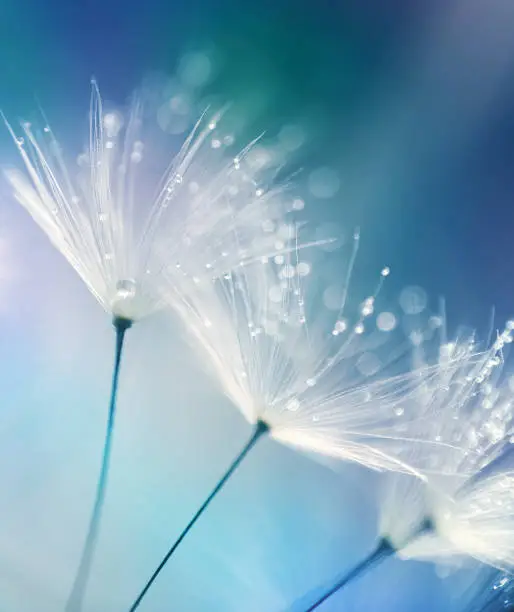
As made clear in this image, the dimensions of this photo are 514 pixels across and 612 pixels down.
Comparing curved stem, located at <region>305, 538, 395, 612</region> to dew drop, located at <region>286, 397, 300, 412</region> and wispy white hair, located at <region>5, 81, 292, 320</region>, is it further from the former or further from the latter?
wispy white hair, located at <region>5, 81, 292, 320</region>

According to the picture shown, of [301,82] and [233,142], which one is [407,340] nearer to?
[233,142]

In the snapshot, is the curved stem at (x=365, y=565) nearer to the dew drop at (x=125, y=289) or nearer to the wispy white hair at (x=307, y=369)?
the wispy white hair at (x=307, y=369)

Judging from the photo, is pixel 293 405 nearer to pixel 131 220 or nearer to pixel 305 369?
pixel 305 369

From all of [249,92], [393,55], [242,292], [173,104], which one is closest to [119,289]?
[242,292]

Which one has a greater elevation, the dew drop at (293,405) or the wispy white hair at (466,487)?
the wispy white hair at (466,487)

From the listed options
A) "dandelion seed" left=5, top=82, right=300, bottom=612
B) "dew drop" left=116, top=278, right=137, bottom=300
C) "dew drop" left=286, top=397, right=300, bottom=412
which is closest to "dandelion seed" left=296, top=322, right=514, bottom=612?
"dew drop" left=286, top=397, right=300, bottom=412

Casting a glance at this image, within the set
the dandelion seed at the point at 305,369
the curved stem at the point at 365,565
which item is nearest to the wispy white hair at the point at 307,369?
the dandelion seed at the point at 305,369

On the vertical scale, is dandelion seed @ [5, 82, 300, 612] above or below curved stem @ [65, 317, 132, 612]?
Result: above

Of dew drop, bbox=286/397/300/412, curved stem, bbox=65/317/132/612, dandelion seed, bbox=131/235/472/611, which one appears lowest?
curved stem, bbox=65/317/132/612
